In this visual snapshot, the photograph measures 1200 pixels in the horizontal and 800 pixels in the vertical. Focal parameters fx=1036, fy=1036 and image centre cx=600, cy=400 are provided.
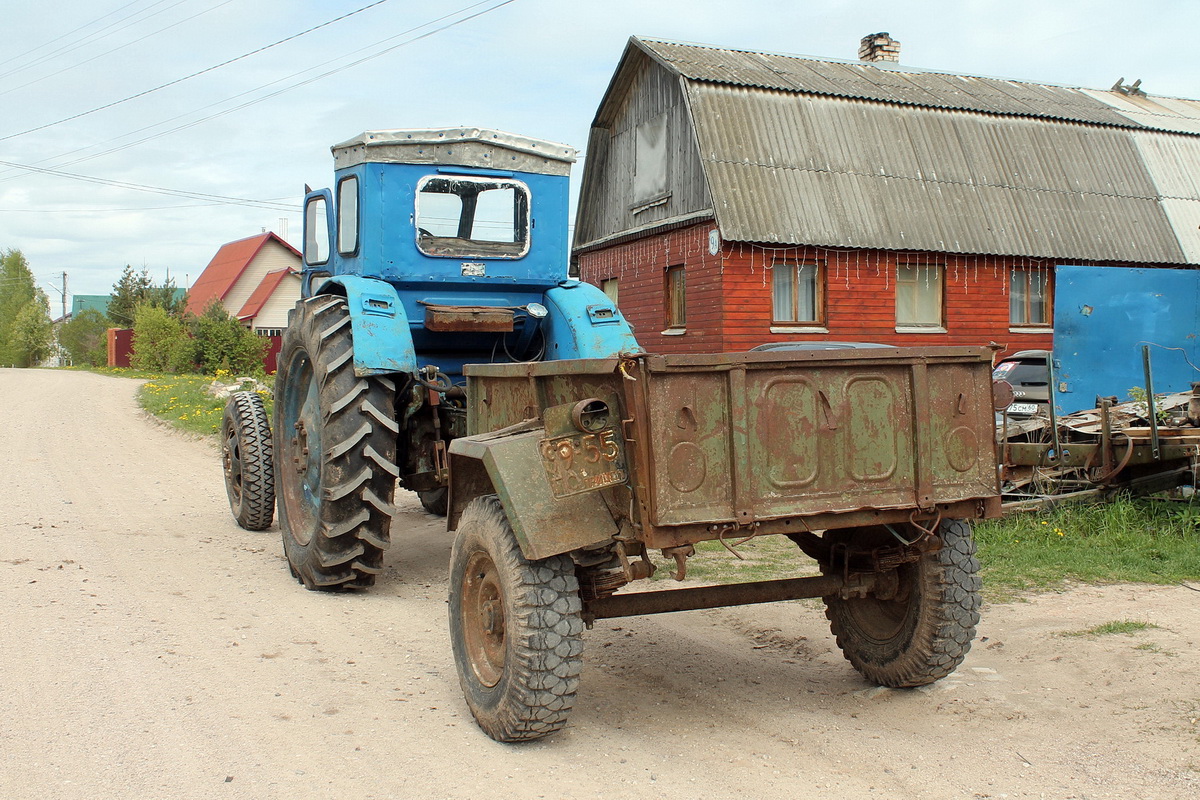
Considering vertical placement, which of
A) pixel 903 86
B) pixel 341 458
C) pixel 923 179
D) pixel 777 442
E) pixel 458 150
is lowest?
pixel 341 458

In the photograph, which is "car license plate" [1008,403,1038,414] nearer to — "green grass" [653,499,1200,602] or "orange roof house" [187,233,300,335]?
"green grass" [653,499,1200,602]

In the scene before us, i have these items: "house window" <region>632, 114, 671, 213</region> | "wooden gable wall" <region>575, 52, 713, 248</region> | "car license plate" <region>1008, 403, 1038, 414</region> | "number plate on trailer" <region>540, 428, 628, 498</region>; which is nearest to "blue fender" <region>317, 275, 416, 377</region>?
"number plate on trailer" <region>540, 428, 628, 498</region>

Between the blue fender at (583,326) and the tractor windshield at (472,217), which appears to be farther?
the tractor windshield at (472,217)

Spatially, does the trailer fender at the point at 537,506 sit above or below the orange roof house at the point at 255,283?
below

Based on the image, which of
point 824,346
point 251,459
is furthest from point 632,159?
point 251,459

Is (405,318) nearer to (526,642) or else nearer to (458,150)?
(458,150)

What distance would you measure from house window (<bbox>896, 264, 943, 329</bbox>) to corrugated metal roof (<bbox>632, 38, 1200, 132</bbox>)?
309cm

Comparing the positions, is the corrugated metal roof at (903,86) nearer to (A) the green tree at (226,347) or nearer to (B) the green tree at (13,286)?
(A) the green tree at (226,347)

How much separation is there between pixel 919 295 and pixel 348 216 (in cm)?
1312

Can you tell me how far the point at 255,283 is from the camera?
47.6m

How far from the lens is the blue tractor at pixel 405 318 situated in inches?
251

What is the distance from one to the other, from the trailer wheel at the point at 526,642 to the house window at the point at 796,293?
1326cm

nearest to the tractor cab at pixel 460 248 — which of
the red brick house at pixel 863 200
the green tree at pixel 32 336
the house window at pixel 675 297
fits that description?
the red brick house at pixel 863 200

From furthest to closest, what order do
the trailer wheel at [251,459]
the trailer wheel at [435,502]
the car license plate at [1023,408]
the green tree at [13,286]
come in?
the green tree at [13,286]
the car license plate at [1023,408]
the trailer wheel at [435,502]
the trailer wheel at [251,459]
